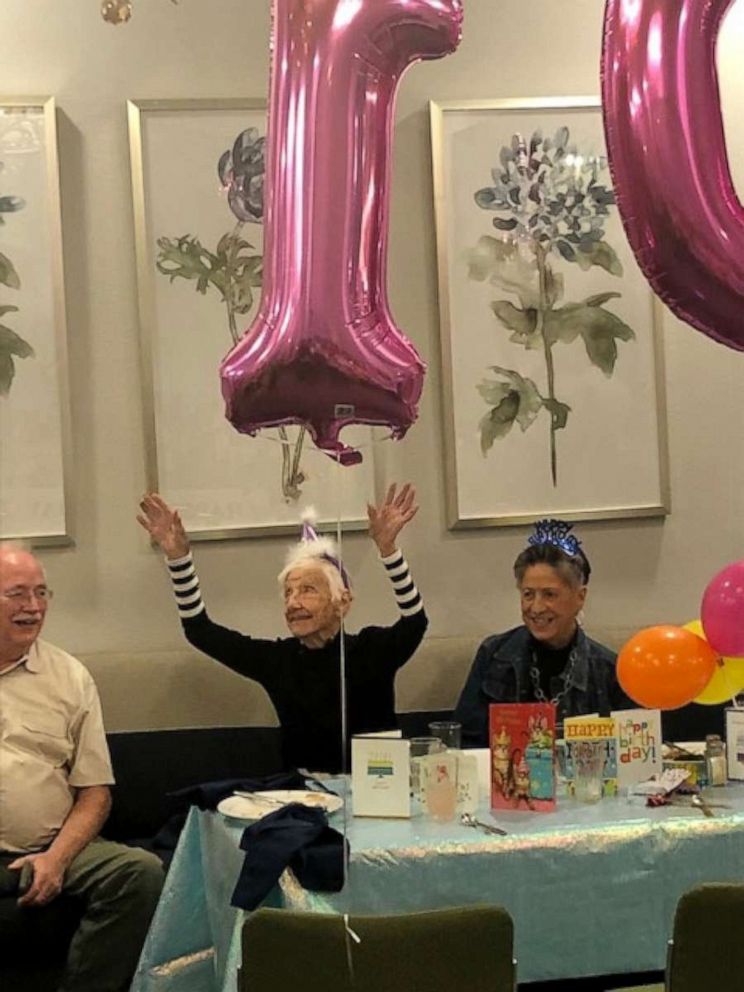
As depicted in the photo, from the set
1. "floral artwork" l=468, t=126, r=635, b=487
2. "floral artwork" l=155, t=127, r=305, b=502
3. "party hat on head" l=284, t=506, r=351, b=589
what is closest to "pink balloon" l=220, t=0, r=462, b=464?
"party hat on head" l=284, t=506, r=351, b=589

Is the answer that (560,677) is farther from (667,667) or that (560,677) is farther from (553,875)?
(553,875)

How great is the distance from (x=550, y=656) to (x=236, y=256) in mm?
1418

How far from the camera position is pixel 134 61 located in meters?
3.66

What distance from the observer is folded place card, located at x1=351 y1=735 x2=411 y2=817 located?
233cm

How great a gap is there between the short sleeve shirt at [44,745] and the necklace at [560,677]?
3.48 feet

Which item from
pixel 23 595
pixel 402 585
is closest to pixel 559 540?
pixel 402 585

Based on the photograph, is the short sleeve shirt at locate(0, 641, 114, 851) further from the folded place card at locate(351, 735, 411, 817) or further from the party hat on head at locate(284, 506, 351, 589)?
the folded place card at locate(351, 735, 411, 817)

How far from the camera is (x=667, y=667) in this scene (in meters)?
2.58

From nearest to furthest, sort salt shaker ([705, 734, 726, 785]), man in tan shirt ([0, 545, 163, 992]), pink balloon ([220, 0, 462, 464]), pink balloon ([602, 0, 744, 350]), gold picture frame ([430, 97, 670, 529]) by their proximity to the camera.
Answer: pink balloon ([602, 0, 744, 350])
pink balloon ([220, 0, 462, 464])
salt shaker ([705, 734, 726, 785])
man in tan shirt ([0, 545, 163, 992])
gold picture frame ([430, 97, 670, 529])

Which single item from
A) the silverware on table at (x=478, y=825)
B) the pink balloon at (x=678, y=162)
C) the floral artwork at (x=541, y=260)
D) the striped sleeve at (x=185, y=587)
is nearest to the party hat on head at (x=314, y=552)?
the striped sleeve at (x=185, y=587)

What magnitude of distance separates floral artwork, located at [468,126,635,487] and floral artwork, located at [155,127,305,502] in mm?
585

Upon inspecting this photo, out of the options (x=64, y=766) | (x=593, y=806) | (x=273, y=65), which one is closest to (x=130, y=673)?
(x=64, y=766)

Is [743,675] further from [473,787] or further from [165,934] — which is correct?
[165,934]

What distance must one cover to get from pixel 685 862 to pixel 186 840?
0.97m
